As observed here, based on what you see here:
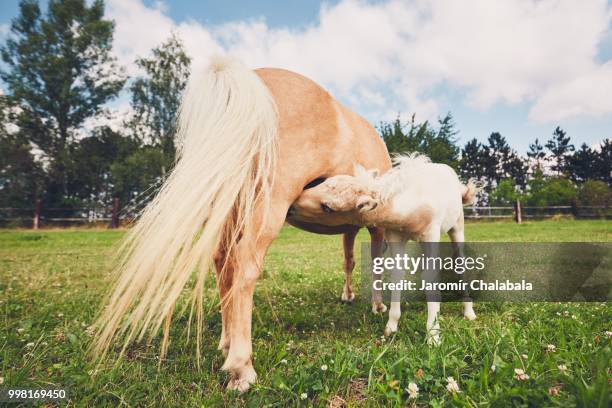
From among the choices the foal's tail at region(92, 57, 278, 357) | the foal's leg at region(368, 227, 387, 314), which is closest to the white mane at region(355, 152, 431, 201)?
the foal's tail at region(92, 57, 278, 357)

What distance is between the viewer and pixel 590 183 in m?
26.9

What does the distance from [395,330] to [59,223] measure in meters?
23.9

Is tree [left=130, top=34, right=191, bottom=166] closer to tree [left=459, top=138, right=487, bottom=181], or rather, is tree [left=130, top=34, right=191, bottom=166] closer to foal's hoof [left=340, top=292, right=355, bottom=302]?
foal's hoof [left=340, top=292, right=355, bottom=302]

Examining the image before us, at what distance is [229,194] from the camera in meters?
2.03

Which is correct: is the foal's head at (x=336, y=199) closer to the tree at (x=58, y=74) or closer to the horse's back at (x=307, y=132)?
the horse's back at (x=307, y=132)

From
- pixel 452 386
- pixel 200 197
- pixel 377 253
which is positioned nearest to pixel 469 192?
pixel 377 253

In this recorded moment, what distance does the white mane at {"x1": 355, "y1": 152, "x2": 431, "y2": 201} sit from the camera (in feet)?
8.89

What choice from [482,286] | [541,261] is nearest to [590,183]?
[541,261]

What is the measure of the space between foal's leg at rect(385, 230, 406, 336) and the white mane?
542 mm

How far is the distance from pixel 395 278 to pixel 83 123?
3041 cm

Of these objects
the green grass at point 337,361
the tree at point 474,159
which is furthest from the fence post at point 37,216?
the tree at point 474,159

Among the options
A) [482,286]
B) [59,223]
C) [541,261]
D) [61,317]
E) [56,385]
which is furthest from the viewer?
[59,223]

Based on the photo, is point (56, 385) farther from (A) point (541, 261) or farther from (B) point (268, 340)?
(A) point (541, 261)

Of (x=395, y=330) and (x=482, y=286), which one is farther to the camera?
(x=482, y=286)
